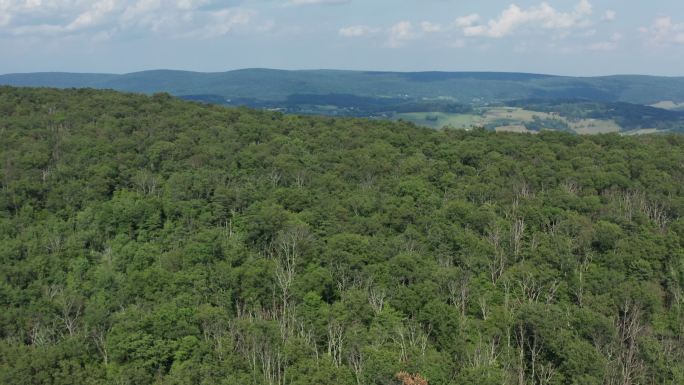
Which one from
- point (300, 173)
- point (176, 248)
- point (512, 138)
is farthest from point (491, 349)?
point (512, 138)

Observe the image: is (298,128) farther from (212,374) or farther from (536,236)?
(212,374)

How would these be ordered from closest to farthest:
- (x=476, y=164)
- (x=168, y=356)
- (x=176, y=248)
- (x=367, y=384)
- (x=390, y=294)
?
(x=367, y=384) < (x=168, y=356) < (x=390, y=294) < (x=176, y=248) < (x=476, y=164)

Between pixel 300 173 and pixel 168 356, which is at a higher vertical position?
pixel 300 173

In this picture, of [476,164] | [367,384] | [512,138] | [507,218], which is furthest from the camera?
[512,138]

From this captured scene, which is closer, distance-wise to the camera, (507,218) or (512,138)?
(507,218)

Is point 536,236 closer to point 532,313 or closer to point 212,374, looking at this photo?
point 532,313

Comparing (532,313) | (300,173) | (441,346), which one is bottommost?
(441,346)
